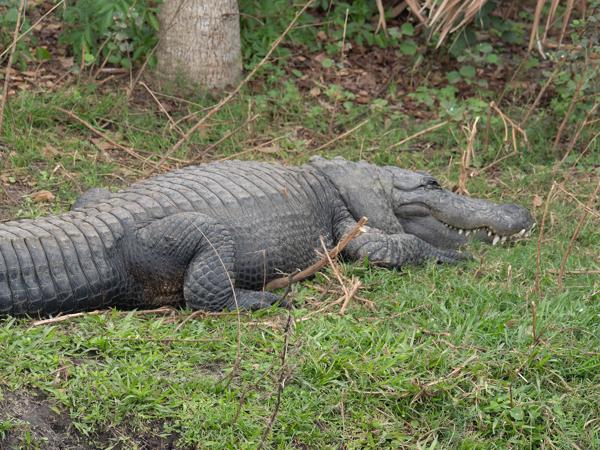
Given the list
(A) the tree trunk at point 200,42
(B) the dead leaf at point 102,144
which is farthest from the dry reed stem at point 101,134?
(A) the tree trunk at point 200,42

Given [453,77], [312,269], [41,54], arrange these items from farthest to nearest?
1. [453,77]
2. [41,54]
3. [312,269]

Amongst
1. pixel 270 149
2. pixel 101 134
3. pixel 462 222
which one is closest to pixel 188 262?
pixel 462 222

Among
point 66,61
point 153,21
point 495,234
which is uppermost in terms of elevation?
point 153,21

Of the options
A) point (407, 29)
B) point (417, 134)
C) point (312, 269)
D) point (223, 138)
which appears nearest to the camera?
point (312, 269)

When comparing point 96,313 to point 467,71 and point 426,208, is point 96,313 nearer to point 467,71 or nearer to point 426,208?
point 426,208

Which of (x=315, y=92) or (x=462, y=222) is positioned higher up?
(x=315, y=92)

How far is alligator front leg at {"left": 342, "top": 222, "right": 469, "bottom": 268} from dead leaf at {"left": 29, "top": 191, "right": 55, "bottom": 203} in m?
2.01

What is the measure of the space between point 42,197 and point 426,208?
8.43 ft

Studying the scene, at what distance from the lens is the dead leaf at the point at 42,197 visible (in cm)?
614

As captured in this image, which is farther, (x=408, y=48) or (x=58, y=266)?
(x=408, y=48)

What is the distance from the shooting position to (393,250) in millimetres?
5578

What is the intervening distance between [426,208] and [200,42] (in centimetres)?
275

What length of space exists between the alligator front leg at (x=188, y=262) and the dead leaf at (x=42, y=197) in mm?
1568

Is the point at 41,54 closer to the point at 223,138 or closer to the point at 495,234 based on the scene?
the point at 223,138
